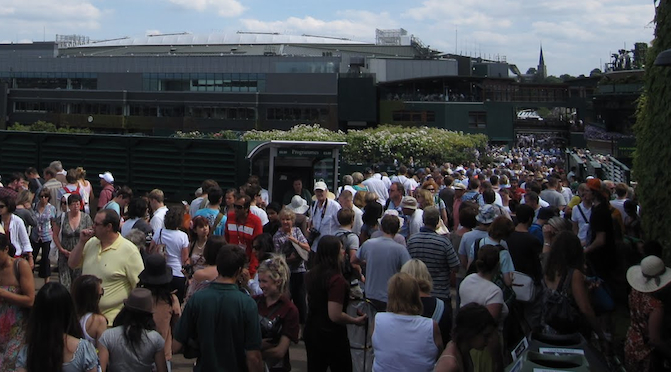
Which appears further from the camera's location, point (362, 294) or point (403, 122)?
point (403, 122)

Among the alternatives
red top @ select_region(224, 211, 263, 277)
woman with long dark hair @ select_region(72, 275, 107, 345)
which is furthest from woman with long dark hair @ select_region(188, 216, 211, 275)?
woman with long dark hair @ select_region(72, 275, 107, 345)

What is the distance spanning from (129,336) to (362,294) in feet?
9.94

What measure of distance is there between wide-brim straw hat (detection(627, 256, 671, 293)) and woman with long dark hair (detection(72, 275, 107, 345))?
4.41 m

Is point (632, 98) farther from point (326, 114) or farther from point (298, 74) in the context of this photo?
point (298, 74)

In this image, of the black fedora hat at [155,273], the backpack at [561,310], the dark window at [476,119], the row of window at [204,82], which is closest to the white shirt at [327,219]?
the backpack at [561,310]

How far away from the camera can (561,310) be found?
6.69 m

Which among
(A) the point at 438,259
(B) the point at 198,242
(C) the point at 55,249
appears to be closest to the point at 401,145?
(C) the point at 55,249

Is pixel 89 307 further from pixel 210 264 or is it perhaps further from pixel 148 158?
pixel 148 158

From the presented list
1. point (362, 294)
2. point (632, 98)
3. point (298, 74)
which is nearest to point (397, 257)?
point (362, 294)

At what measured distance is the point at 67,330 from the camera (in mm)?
5074

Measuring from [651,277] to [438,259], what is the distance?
2073 mm

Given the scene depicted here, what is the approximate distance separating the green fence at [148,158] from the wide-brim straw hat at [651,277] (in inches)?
379

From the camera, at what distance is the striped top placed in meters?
7.77

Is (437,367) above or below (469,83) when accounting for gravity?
below
